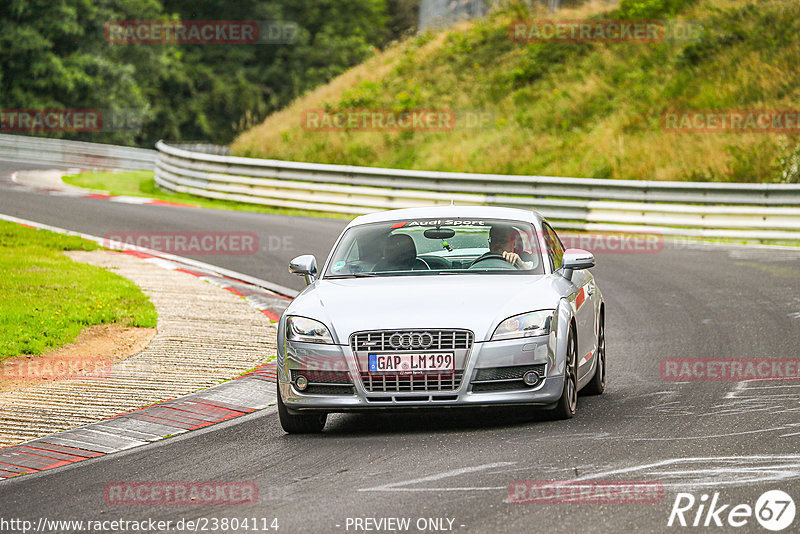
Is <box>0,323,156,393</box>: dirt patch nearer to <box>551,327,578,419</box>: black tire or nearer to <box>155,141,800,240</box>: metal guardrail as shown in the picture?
<box>551,327,578,419</box>: black tire

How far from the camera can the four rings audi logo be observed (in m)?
7.66

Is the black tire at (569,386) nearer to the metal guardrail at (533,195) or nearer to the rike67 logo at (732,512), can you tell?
the rike67 logo at (732,512)

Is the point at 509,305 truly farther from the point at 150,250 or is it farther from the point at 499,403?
the point at 150,250

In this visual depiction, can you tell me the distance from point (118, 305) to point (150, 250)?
19.8 ft

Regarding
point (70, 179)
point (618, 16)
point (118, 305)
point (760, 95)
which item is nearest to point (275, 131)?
point (70, 179)

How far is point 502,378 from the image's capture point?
771 centimetres

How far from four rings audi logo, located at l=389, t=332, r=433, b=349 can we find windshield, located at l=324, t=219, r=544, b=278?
1.15 meters

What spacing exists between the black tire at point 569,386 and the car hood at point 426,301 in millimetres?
361

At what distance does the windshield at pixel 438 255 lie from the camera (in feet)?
29.2

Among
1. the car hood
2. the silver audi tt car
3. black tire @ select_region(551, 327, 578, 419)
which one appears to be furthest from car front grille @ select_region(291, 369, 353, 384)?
black tire @ select_region(551, 327, 578, 419)

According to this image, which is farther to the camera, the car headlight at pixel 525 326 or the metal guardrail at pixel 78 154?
the metal guardrail at pixel 78 154

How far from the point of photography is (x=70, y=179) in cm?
3428

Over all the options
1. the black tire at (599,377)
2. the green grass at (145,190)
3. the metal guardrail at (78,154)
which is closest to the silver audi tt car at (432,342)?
the black tire at (599,377)

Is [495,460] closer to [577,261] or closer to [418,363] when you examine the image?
[418,363]
